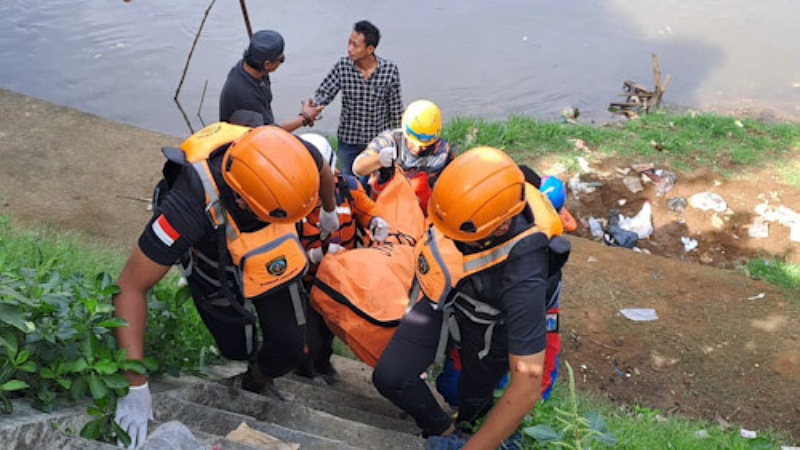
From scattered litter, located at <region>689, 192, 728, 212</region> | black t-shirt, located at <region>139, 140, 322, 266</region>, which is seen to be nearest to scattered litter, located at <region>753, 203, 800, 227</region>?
scattered litter, located at <region>689, 192, 728, 212</region>

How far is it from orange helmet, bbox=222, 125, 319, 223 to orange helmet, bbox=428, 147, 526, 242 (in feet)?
1.69

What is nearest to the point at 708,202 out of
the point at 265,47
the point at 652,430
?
the point at 652,430

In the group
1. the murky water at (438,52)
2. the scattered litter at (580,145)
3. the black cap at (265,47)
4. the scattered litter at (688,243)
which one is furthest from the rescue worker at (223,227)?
the murky water at (438,52)

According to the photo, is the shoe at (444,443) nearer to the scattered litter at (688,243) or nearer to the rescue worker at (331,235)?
the rescue worker at (331,235)

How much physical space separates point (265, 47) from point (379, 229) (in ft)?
6.08

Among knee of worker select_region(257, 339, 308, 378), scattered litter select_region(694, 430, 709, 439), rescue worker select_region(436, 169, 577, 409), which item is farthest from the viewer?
scattered litter select_region(694, 430, 709, 439)

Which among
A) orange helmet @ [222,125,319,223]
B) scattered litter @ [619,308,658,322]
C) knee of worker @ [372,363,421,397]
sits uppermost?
orange helmet @ [222,125,319,223]

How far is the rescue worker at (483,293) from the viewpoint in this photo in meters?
2.97

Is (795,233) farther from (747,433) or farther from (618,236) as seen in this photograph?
(747,433)

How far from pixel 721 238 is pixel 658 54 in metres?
6.12

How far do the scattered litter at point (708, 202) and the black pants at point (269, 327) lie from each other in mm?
5785

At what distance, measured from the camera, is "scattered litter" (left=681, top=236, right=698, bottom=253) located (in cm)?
789

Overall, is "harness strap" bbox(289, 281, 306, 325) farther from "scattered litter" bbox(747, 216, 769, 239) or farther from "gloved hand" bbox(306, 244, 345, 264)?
"scattered litter" bbox(747, 216, 769, 239)

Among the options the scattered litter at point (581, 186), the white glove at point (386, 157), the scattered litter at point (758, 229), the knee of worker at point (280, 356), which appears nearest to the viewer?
the knee of worker at point (280, 356)
